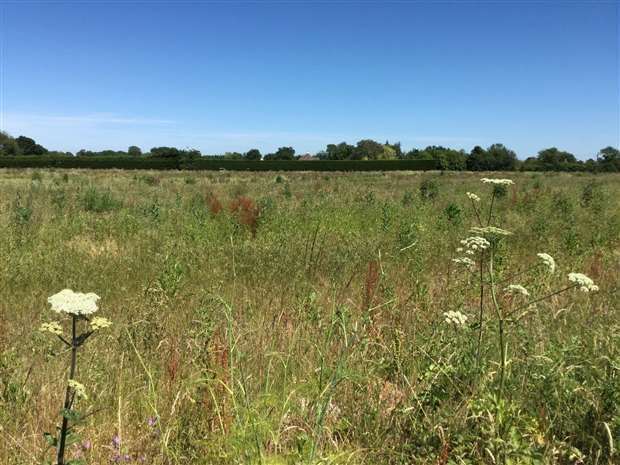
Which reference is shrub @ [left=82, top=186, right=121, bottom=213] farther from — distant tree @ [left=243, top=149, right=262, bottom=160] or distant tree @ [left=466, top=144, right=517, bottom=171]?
distant tree @ [left=243, top=149, right=262, bottom=160]

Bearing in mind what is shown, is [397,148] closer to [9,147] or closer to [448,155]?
[448,155]

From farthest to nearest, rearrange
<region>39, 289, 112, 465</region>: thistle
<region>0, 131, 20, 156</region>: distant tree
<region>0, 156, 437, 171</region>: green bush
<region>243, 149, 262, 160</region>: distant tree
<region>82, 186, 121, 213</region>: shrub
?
1. <region>243, 149, 262, 160</region>: distant tree
2. <region>0, 131, 20, 156</region>: distant tree
3. <region>0, 156, 437, 171</region>: green bush
4. <region>82, 186, 121, 213</region>: shrub
5. <region>39, 289, 112, 465</region>: thistle

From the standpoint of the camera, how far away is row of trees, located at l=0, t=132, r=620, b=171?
68000 mm

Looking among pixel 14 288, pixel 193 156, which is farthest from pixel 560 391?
pixel 193 156

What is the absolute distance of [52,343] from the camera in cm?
298

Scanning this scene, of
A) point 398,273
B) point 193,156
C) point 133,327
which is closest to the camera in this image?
point 133,327

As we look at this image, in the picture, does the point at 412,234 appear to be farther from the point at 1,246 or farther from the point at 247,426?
the point at 1,246

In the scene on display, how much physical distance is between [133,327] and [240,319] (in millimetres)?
799

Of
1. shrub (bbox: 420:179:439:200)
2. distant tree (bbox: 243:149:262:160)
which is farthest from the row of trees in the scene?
shrub (bbox: 420:179:439:200)

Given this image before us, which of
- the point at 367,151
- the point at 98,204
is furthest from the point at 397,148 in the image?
the point at 98,204

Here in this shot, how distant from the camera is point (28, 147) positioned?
94.7 m

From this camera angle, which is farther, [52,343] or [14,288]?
[14,288]

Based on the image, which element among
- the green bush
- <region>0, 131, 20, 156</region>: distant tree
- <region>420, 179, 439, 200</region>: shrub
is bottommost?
<region>420, 179, 439, 200</region>: shrub

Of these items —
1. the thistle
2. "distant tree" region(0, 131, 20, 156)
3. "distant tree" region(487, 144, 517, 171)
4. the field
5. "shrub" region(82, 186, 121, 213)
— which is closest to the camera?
the thistle
